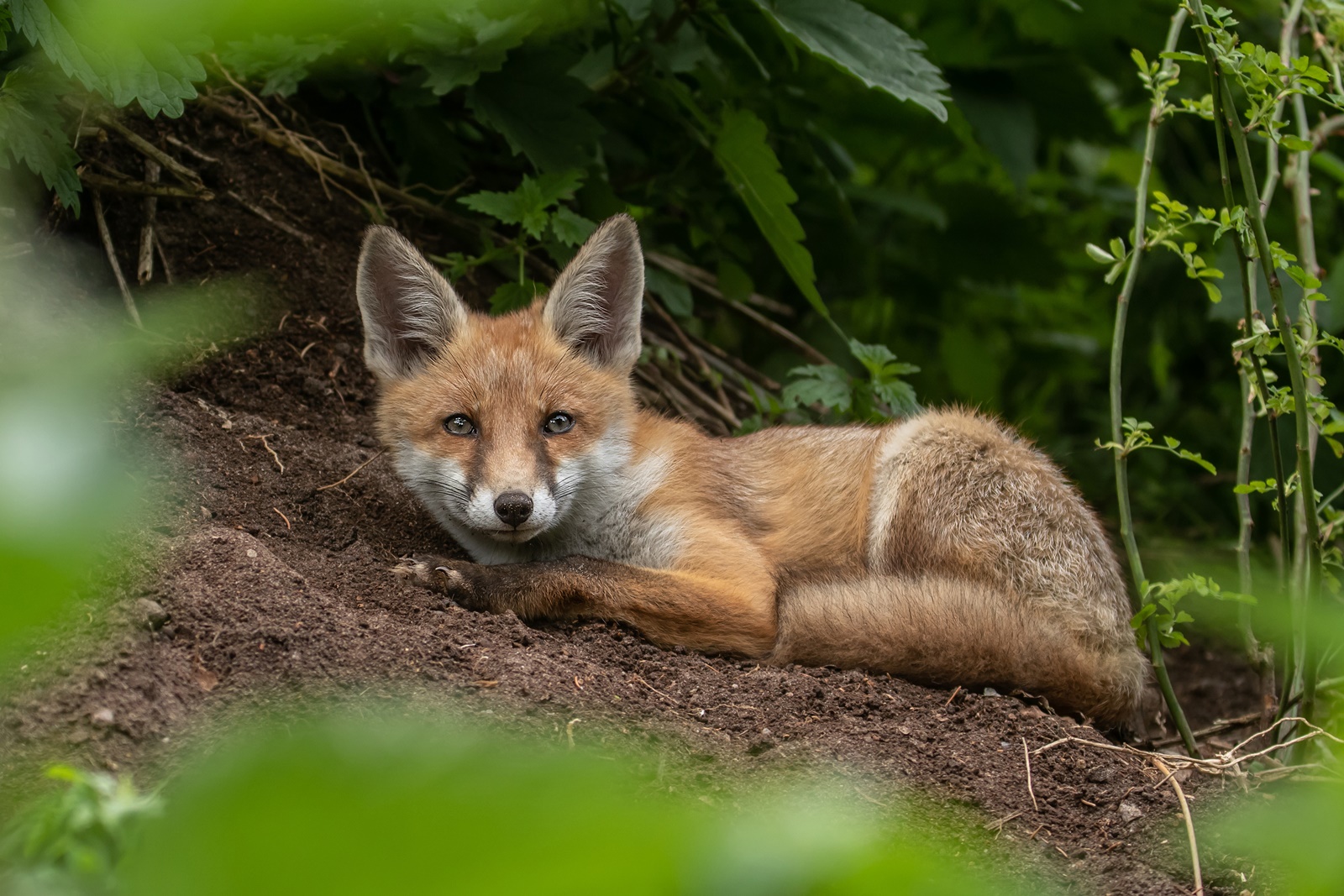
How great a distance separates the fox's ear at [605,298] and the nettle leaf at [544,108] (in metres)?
0.68

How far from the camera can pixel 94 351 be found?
22.6 inches

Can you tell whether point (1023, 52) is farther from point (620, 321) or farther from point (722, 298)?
point (620, 321)

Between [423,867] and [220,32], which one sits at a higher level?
[220,32]

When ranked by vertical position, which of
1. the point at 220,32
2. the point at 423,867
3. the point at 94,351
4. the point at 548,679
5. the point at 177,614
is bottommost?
the point at 548,679

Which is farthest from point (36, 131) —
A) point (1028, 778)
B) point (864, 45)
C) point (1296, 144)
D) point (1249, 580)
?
point (1249, 580)

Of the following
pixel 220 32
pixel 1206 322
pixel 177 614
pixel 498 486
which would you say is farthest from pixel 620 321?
pixel 1206 322

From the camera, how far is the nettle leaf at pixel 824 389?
16.2ft

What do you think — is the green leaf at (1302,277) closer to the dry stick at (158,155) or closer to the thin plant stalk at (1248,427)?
the thin plant stalk at (1248,427)

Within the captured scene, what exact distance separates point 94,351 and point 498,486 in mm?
3183

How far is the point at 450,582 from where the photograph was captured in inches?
142

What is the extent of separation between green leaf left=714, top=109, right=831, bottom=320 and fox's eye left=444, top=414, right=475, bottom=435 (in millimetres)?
1572

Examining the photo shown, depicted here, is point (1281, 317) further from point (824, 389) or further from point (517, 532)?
point (517, 532)

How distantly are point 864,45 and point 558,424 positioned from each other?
1957mm

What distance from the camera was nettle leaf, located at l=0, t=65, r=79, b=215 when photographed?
3285 millimetres
